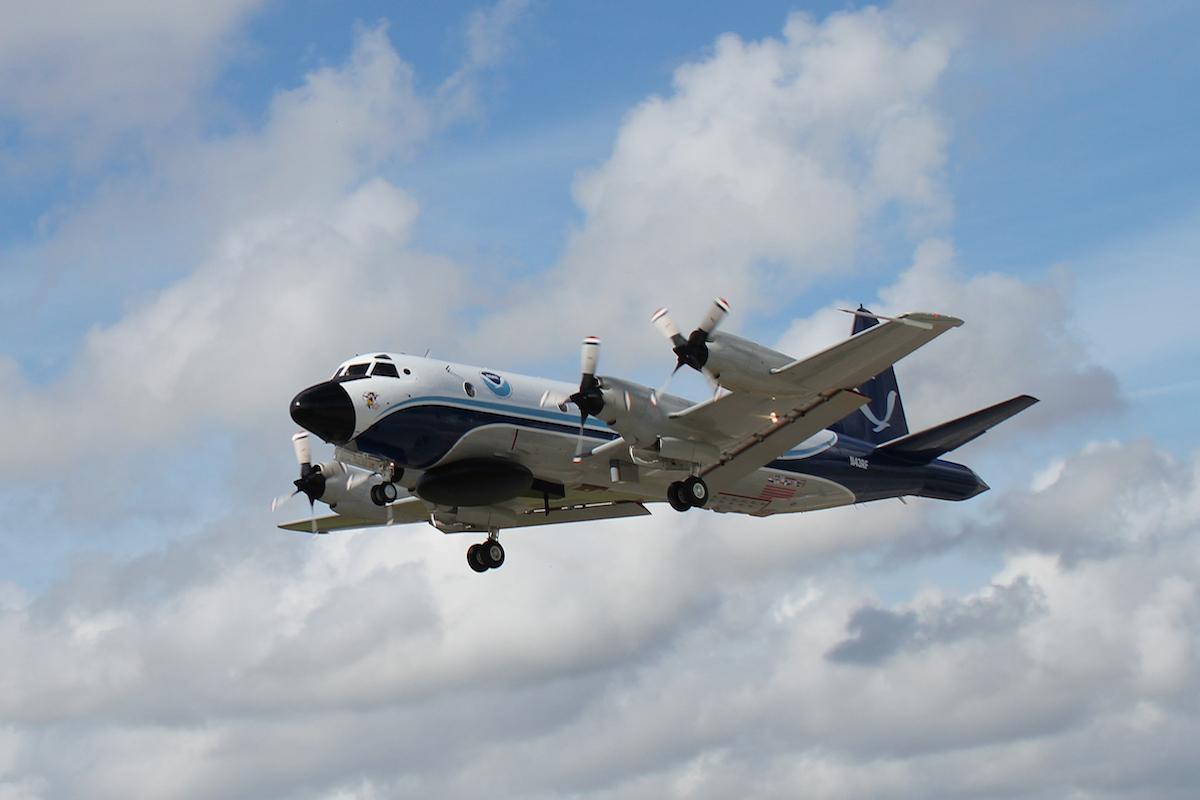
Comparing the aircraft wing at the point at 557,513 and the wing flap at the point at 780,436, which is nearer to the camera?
the wing flap at the point at 780,436

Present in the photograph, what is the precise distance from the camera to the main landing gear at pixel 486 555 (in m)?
32.4

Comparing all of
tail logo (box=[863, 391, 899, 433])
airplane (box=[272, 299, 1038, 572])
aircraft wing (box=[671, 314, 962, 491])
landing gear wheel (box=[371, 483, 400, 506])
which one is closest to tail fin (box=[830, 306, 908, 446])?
tail logo (box=[863, 391, 899, 433])

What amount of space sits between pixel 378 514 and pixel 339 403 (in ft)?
27.3

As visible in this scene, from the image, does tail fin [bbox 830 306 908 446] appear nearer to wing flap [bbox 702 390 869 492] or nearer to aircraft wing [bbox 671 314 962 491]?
wing flap [bbox 702 390 869 492]

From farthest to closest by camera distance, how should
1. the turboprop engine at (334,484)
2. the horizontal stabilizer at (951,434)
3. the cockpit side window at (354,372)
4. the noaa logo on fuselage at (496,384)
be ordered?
the turboprop engine at (334,484)
the noaa logo on fuselage at (496,384)
the horizontal stabilizer at (951,434)
the cockpit side window at (354,372)

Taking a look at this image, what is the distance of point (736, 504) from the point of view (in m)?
31.7

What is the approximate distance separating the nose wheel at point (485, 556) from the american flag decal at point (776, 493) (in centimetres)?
748

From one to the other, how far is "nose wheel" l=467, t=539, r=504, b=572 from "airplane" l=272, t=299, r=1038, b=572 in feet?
0.13

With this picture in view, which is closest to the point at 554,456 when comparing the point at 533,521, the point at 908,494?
the point at 533,521

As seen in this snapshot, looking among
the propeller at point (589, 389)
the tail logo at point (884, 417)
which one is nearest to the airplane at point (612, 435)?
the propeller at point (589, 389)

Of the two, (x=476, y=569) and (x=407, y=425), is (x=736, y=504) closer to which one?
(x=476, y=569)

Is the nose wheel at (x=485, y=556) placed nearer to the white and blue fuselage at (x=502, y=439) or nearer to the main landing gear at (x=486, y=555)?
the main landing gear at (x=486, y=555)

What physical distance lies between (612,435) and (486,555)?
5.78 metres

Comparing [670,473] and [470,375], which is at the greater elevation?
[470,375]
